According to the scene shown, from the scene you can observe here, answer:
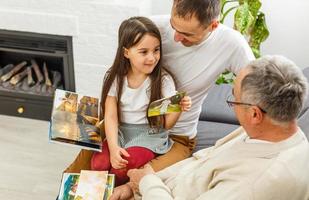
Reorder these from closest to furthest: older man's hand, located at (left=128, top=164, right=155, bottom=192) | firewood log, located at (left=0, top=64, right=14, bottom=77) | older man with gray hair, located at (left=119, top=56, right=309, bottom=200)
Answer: older man with gray hair, located at (left=119, top=56, right=309, bottom=200) < older man's hand, located at (left=128, top=164, right=155, bottom=192) < firewood log, located at (left=0, top=64, right=14, bottom=77)

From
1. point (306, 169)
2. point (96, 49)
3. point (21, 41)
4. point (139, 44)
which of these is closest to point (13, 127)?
point (21, 41)

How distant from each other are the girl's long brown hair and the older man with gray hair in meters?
0.51

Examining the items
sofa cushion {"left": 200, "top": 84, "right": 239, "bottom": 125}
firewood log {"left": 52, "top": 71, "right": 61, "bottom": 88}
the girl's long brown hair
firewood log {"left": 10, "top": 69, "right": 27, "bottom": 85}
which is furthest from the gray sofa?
firewood log {"left": 10, "top": 69, "right": 27, "bottom": 85}

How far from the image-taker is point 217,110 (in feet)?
7.97

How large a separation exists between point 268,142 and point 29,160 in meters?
1.84

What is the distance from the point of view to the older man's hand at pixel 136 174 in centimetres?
168

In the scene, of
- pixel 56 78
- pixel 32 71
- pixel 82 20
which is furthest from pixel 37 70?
pixel 82 20

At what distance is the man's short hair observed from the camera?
5.17 feet

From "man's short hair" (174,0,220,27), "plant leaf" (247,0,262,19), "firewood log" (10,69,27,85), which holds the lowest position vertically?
"firewood log" (10,69,27,85)

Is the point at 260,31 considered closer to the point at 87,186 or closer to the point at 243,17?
the point at 243,17

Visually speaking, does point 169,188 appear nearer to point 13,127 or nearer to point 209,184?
point 209,184

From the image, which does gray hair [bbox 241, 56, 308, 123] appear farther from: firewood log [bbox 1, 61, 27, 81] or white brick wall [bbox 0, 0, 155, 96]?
firewood log [bbox 1, 61, 27, 81]

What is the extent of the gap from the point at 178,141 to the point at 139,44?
518 mm

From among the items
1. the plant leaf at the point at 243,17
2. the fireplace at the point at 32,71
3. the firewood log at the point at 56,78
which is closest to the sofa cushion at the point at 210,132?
the plant leaf at the point at 243,17
